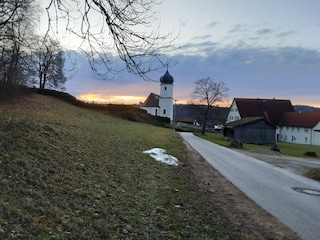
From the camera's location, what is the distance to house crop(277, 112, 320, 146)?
3135 inches

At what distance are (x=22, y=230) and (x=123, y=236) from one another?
5.12ft

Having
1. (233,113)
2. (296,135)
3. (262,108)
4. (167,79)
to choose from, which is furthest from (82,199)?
(167,79)

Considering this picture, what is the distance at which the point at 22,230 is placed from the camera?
4.96 metres

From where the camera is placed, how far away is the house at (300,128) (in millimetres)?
79625

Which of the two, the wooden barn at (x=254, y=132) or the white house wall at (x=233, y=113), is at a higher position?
the white house wall at (x=233, y=113)

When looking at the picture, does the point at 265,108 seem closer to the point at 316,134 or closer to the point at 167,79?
the point at 316,134

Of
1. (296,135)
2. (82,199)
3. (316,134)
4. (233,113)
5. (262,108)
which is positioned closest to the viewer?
(82,199)

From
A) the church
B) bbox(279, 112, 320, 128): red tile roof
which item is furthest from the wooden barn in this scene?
the church

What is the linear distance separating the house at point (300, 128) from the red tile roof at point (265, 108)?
6.27 ft

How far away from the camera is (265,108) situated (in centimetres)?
8894

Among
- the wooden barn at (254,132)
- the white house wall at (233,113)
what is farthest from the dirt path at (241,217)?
the white house wall at (233,113)

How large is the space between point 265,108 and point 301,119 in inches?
361

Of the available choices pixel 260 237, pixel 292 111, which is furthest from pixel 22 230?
pixel 292 111

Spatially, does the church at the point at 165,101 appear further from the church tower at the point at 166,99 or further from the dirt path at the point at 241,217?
the dirt path at the point at 241,217
